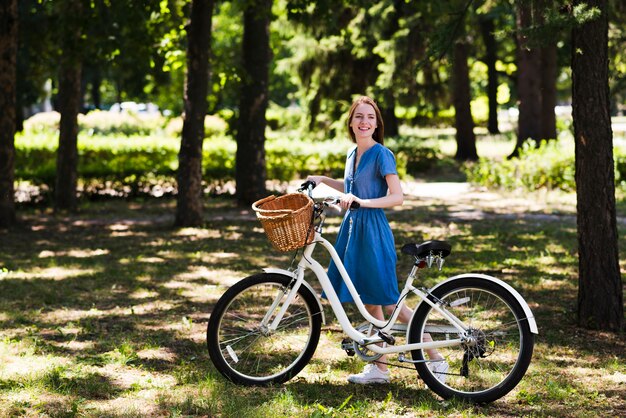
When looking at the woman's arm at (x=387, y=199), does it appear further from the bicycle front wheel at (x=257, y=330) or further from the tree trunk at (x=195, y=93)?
the tree trunk at (x=195, y=93)

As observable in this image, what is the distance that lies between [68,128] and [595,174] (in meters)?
10.4

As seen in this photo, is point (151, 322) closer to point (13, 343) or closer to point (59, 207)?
point (13, 343)

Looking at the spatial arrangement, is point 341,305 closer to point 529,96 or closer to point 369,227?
point 369,227

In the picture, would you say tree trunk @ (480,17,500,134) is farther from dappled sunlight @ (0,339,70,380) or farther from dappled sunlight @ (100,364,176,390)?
dappled sunlight @ (100,364,176,390)

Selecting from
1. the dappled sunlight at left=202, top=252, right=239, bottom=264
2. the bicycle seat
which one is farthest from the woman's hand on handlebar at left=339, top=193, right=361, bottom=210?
the dappled sunlight at left=202, top=252, right=239, bottom=264

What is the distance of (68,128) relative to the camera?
14.8 m

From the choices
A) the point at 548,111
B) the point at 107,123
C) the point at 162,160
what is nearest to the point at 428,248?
the point at 162,160

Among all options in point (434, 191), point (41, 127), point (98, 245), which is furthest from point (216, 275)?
point (41, 127)

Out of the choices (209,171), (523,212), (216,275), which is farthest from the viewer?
(209,171)

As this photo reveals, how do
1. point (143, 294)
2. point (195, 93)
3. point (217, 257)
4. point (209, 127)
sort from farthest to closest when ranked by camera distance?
point (209, 127)
point (195, 93)
point (217, 257)
point (143, 294)

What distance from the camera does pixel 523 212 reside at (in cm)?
1428

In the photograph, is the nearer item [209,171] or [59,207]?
[59,207]

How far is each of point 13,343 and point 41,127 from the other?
1048 inches

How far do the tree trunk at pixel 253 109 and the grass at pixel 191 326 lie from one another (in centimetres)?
165
